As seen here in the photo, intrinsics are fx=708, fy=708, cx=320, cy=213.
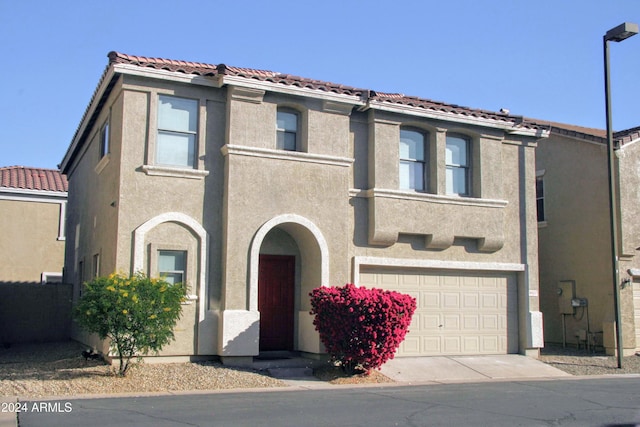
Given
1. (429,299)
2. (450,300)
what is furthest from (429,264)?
(450,300)

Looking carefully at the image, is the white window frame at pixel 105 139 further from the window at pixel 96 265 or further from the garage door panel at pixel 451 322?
the garage door panel at pixel 451 322

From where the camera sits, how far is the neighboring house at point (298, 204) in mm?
14844

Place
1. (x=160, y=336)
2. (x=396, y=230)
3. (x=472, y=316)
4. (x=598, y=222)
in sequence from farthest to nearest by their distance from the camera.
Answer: (x=598, y=222) < (x=472, y=316) < (x=396, y=230) < (x=160, y=336)

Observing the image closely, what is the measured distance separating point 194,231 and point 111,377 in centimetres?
352

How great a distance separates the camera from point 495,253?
18469mm

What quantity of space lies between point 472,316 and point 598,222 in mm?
5303

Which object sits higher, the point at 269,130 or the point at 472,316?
the point at 269,130

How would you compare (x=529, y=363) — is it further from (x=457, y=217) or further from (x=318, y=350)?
(x=318, y=350)

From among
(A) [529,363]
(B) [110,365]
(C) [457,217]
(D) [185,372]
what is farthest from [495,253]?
(B) [110,365]

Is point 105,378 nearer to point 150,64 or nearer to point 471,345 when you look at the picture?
point 150,64

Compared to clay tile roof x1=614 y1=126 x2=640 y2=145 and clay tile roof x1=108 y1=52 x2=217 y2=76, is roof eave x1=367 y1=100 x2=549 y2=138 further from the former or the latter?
clay tile roof x1=108 y1=52 x2=217 y2=76

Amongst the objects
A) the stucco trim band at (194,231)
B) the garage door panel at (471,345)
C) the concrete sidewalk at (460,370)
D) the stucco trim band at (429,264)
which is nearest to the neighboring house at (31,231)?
the stucco trim band at (194,231)

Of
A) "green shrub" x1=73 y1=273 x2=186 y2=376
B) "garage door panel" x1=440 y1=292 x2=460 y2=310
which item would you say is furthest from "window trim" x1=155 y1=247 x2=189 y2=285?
"garage door panel" x1=440 y1=292 x2=460 y2=310

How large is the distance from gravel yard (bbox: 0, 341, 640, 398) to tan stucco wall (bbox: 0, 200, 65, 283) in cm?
1289
